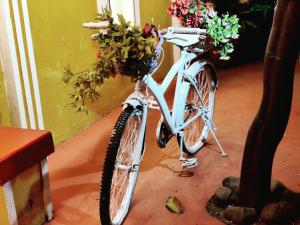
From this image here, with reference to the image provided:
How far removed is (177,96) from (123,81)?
5.70 feet

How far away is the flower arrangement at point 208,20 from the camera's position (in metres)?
2.76

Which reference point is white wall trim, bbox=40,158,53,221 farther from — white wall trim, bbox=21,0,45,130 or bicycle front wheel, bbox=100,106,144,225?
white wall trim, bbox=21,0,45,130

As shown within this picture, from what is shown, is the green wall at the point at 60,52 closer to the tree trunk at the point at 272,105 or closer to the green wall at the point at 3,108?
the green wall at the point at 3,108

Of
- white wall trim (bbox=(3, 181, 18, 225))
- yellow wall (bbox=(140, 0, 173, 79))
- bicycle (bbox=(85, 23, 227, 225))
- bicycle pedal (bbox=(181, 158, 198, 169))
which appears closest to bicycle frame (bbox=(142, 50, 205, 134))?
bicycle (bbox=(85, 23, 227, 225))

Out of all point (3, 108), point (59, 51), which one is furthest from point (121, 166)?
point (59, 51)

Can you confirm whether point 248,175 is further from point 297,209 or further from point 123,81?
point 123,81

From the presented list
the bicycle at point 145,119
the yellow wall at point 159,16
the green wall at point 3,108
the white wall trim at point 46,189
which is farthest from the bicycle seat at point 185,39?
the yellow wall at point 159,16

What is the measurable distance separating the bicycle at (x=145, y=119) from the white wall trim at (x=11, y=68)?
3.12 feet

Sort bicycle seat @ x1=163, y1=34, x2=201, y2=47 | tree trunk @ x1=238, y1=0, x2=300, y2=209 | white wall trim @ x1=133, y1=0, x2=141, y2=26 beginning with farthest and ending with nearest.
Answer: white wall trim @ x1=133, y1=0, x2=141, y2=26 → bicycle seat @ x1=163, y1=34, x2=201, y2=47 → tree trunk @ x1=238, y1=0, x2=300, y2=209

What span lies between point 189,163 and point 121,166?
→ 74cm

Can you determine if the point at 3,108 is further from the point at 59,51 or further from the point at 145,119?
the point at 145,119

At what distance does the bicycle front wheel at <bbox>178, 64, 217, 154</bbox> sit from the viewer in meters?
2.98

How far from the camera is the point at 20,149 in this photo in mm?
2129

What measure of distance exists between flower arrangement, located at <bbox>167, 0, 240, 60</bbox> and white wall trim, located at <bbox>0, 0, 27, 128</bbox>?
44.8 inches
